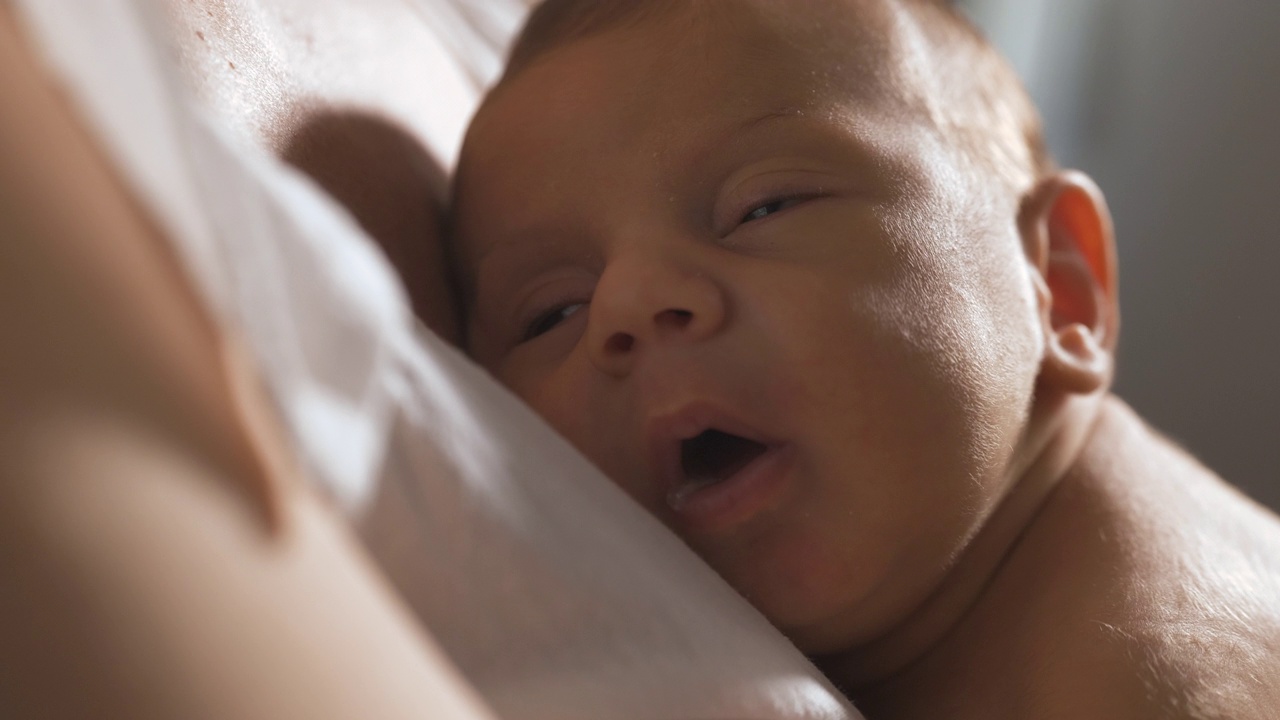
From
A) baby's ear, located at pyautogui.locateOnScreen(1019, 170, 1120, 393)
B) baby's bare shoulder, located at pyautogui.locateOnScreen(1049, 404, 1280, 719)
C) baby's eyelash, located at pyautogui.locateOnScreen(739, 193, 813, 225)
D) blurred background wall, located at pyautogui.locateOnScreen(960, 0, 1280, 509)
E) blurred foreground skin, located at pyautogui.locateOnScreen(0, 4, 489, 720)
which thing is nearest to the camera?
blurred foreground skin, located at pyautogui.locateOnScreen(0, 4, 489, 720)

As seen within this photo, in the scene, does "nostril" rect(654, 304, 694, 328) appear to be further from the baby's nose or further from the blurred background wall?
the blurred background wall

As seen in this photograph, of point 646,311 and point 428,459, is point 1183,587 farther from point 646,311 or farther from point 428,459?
point 428,459

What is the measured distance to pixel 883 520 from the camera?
67 cm

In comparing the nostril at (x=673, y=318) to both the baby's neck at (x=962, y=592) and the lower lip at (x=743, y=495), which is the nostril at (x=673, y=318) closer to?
the lower lip at (x=743, y=495)

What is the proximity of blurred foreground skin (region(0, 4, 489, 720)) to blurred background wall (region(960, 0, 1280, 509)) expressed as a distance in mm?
1277

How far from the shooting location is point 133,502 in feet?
1.15

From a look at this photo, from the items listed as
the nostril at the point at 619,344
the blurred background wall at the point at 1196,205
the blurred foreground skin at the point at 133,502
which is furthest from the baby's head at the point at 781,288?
the blurred background wall at the point at 1196,205

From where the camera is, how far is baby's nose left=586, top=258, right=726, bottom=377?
67 centimetres

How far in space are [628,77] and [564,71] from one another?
6 centimetres

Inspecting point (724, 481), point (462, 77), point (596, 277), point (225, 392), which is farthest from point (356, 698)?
point (462, 77)

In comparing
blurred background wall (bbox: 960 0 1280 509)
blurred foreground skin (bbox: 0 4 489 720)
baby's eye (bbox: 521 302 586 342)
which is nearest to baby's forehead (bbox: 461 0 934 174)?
baby's eye (bbox: 521 302 586 342)

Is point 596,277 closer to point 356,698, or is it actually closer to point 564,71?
point 564,71

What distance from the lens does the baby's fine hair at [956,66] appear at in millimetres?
833

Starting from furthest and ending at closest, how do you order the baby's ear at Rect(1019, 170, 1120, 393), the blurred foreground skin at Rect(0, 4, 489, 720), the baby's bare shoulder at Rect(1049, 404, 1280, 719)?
the baby's ear at Rect(1019, 170, 1120, 393), the baby's bare shoulder at Rect(1049, 404, 1280, 719), the blurred foreground skin at Rect(0, 4, 489, 720)
